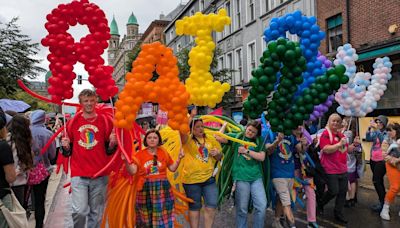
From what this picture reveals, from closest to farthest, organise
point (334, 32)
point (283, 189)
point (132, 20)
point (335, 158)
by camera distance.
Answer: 1. point (283, 189)
2. point (335, 158)
3. point (334, 32)
4. point (132, 20)

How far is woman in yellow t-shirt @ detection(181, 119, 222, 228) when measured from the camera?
185 inches

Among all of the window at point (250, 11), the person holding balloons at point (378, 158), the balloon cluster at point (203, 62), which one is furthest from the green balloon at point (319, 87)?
the window at point (250, 11)

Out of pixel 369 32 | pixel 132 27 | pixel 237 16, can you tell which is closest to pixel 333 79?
pixel 369 32

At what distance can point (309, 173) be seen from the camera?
5.88 m

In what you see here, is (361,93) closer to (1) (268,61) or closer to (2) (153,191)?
(1) (268,61)

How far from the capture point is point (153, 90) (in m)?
4.16

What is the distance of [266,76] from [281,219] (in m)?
2.37

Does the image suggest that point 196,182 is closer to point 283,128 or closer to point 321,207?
point 283,128

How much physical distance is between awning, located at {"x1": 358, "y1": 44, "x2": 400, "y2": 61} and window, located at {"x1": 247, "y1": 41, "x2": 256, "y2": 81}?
8034 mm

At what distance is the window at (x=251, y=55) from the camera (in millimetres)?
20094

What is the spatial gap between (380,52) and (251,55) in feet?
31.0

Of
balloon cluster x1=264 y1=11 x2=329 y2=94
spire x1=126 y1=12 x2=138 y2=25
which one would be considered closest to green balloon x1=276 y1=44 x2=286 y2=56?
balloon cluster x1=264 y1=11 x2=329 y2=94

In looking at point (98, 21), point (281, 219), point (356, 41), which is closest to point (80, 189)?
point (98, 21)

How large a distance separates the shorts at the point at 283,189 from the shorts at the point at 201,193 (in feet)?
2.97
